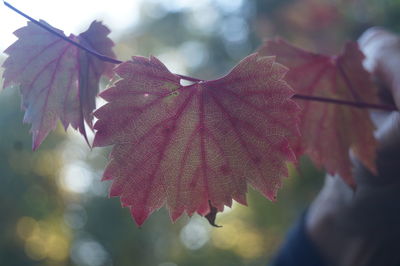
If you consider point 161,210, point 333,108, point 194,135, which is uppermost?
point 161,210

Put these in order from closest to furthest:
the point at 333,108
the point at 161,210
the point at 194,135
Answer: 1. the point at 194,135
2. the point at 333,108
3. the point at 161,210

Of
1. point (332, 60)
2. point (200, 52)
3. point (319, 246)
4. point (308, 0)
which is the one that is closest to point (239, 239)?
point (200, 52)

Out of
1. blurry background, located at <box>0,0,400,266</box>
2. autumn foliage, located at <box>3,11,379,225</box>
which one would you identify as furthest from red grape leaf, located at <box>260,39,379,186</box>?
blurry background, located at <box>0,0,400,266</box>

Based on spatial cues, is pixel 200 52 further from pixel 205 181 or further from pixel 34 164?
pixel 205 181

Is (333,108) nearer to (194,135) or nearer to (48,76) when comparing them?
(194,135)

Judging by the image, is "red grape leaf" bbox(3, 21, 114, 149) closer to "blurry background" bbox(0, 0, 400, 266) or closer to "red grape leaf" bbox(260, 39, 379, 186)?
"red grape leaf" bbox(260, 39, 379, 186)

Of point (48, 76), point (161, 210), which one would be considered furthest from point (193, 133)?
point (161, 210)

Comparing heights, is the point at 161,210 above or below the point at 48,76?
above
